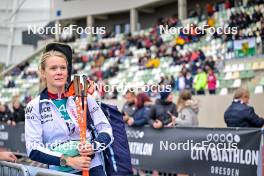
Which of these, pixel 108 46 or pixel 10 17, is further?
pixel 10 17

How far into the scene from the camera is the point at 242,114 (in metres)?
6.57

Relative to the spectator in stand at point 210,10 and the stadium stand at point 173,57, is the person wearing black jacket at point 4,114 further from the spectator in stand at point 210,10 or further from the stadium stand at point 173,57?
the spectator in stand at point 210,10

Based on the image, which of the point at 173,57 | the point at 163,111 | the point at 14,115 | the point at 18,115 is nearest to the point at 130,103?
the point at 163,111

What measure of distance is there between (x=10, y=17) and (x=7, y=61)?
11.9 feet

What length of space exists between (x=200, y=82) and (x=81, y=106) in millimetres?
12990

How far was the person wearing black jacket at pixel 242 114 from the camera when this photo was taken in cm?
655

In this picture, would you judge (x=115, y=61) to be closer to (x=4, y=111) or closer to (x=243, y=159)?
(x=4, y=111)

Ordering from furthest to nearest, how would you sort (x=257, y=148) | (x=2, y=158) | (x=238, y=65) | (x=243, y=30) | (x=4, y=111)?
(x=243, y=30) < (x=238, y=65) < (x=4, y=111) < (x=257, y=148) < (x=2, y=158)

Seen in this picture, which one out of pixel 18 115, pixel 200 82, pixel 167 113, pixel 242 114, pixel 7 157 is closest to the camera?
pixel 7 157

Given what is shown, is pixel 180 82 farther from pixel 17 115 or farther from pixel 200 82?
pixel 17 115

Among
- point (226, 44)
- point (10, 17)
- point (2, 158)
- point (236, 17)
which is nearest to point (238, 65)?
point (226, 44)

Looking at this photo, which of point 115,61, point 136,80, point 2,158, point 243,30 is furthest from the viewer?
point 115,61

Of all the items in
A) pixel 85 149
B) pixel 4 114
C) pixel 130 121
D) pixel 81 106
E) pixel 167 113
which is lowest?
pixel 4 114

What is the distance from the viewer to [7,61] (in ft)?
143
